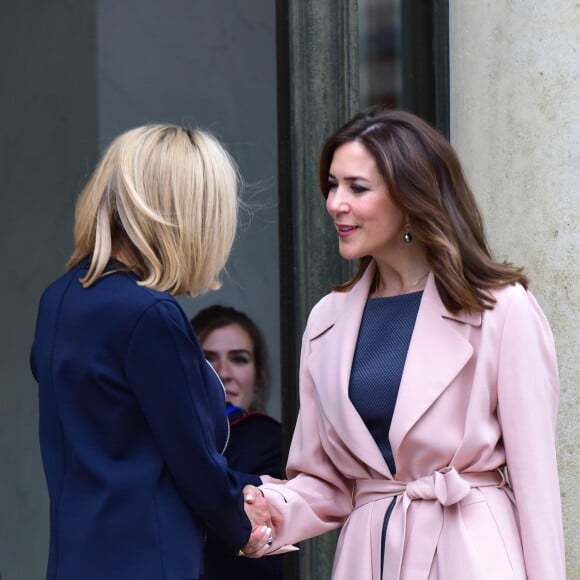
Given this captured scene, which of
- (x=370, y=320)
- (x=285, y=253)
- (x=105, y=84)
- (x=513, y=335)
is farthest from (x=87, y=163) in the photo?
(x=513, y=335)

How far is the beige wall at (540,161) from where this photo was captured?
4.18 metres

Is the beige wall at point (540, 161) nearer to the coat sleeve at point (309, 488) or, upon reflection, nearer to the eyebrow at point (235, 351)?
the coat sleeve at point (309, 488)

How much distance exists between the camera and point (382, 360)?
11.6 ft

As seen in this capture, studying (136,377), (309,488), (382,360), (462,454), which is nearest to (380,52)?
(382,360)

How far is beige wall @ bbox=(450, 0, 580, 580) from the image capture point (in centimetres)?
418

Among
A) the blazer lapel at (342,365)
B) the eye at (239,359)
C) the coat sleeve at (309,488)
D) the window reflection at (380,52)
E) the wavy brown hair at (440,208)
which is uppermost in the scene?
the window reflection at (380,52)

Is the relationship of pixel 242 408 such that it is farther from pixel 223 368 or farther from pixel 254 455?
pixel 254 455

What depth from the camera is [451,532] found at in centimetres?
337

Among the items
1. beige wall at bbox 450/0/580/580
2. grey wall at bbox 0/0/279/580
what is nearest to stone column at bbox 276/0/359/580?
beige wall at bbox 450/0/580/580

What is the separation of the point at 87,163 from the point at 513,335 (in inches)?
139

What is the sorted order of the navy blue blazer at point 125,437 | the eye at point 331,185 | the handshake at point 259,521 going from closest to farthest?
the navy blue blazer at point 125,437
the handshake at point 259,521
the eye at point 331,185

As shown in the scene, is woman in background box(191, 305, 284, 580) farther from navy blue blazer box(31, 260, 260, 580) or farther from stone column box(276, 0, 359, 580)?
navy blue blazer box(31, 260, 260, 580)

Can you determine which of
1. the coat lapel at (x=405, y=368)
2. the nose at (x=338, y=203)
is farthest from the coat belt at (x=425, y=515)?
the nose at (x=338, y=203)

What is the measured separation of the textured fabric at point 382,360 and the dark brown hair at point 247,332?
6.26 feet
